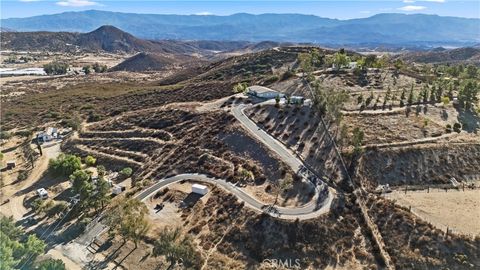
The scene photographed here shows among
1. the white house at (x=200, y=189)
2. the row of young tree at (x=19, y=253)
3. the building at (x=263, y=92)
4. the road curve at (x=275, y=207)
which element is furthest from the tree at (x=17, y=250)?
the building at (x=263, y=92)

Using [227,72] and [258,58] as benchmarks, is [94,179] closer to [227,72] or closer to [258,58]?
[227,72]

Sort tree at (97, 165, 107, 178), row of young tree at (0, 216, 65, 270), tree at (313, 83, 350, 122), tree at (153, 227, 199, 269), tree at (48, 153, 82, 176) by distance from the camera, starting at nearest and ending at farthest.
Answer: row of young tree at (0, 216, 65, 270) < tree at (153, 227, 199, 269) < tree at (97, 165, 107, 178) < tree at (48, 153, 82, 176) < tree at (313, 83, 350, 122)

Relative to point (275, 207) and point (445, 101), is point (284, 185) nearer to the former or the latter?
point (275, 207)

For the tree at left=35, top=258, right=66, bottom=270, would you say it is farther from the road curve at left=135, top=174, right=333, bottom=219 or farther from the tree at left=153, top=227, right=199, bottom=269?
the road curve at left=135, top=174, right=333, bottom=219

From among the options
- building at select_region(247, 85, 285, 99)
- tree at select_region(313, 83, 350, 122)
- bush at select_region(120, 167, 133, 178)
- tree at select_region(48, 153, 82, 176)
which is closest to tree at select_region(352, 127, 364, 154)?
tree at select_region(313, 83, 350, 122)

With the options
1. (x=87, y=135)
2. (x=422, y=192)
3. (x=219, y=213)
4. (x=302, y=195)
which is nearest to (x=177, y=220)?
(x=219, y=213)

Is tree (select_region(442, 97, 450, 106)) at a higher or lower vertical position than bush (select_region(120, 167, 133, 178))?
higher

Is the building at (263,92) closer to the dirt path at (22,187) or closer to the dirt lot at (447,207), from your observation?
the dirt lot at (447,207)
